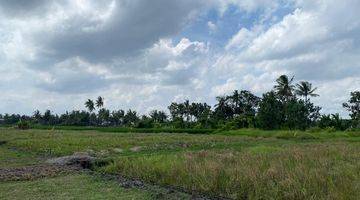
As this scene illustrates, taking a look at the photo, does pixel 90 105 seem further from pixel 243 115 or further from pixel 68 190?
pixel 68 190

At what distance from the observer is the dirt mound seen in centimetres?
1719

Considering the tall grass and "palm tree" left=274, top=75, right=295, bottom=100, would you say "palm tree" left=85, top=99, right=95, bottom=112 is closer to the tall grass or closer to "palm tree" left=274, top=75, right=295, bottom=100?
"palm tree" left=274, top=75, right=295, bottom=100

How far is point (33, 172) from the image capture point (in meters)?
18.5

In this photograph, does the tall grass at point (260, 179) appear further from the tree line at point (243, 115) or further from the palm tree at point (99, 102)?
the palm tree at point (99, 102)

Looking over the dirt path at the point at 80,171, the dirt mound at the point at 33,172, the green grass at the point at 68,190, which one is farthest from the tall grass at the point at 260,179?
the dirt mound at the point at 33,172

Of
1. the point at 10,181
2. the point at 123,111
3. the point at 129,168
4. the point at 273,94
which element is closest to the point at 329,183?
the point at 129,168

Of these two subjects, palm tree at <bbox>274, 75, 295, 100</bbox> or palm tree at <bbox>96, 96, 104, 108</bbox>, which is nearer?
palm tree at <bbox>274, 75, 295, 100</bbox>

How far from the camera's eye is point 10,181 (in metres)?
16.5

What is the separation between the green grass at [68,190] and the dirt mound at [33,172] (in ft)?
3.28

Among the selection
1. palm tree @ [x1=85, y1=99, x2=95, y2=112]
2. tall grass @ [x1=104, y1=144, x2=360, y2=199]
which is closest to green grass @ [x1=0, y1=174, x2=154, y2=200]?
tall grass @ [x1=104, y1=144, x2=360, y2=199]

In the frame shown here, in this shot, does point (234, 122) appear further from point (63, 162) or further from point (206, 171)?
point (206, 171)

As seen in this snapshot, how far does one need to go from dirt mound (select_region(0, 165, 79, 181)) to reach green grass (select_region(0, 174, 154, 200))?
100cm

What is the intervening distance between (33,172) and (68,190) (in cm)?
569

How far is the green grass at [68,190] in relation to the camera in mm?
12547
